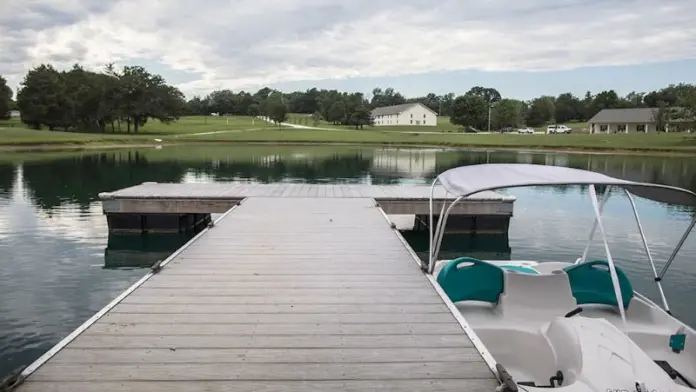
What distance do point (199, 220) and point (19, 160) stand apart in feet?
94.1

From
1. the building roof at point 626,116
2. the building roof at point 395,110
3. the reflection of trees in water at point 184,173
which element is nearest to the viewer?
the reflection of trees in water at point 184,173

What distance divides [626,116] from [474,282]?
315 feet

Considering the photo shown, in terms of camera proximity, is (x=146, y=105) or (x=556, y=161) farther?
(x=146, y=105)

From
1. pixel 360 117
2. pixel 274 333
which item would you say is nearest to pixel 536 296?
pixel 274 333

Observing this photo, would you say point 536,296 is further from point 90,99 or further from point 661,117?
point 661,117

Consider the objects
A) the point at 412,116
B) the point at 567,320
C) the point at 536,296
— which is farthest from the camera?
the point at 412,116

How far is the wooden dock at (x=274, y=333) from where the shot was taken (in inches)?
153

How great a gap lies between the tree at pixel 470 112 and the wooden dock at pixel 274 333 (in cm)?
9615

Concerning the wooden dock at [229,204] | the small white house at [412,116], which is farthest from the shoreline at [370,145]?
the small white house at [412,116]

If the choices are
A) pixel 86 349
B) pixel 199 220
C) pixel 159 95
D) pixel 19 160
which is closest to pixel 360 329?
pixel 86 349

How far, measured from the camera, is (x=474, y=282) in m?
6.77

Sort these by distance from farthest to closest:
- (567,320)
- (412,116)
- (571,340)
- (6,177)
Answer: (412,116)
(6,177)
(567,320)
(571,340)

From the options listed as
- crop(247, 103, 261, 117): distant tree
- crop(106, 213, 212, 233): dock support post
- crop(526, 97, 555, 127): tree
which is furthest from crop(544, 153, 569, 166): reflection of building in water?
crop(247, 103, 261, 117): distant tree

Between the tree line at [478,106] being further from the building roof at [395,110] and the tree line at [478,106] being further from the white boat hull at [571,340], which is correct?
the white boat hull at [571,340]
